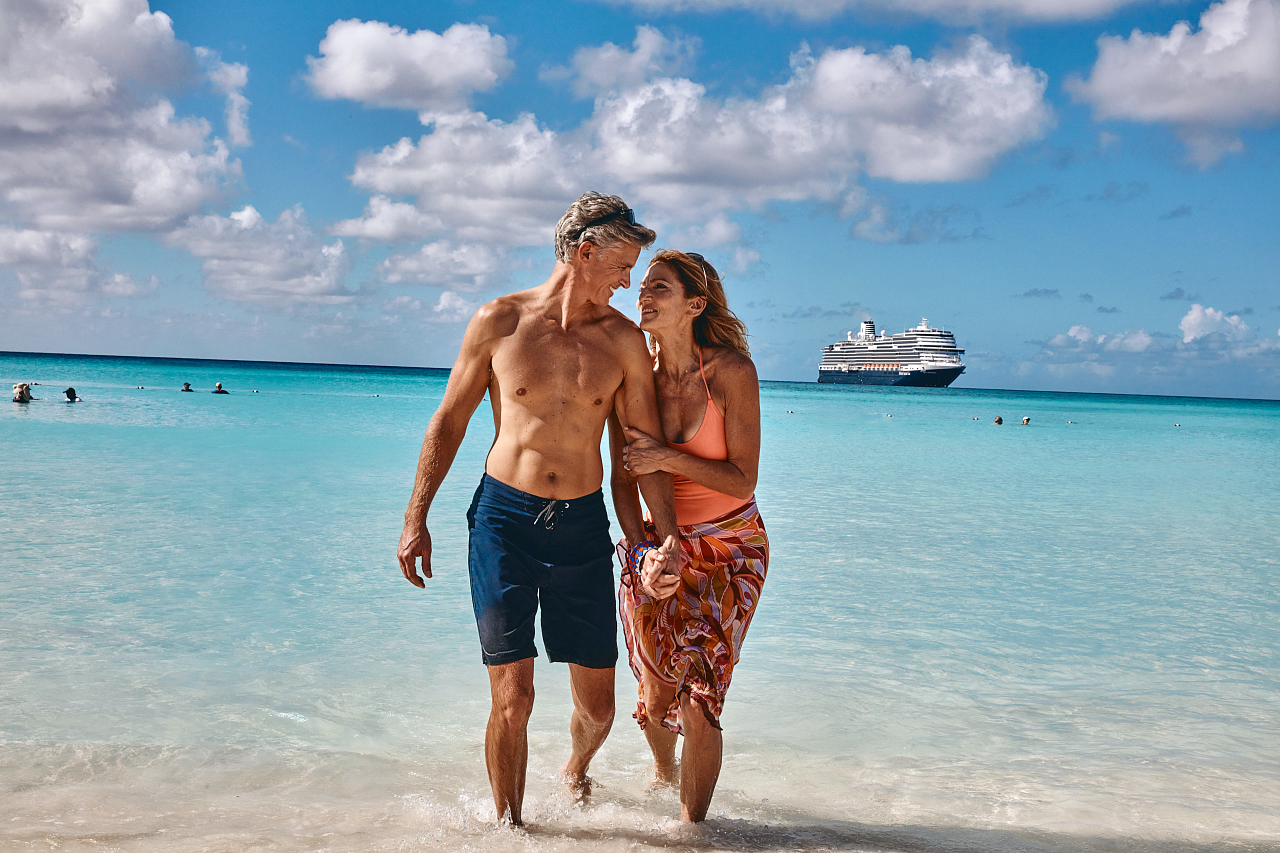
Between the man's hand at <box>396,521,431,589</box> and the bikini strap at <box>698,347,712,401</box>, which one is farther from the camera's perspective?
the bikini strap at <box>698,347,712,401</box>

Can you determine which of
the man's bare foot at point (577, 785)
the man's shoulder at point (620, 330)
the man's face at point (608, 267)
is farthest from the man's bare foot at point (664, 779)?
the man's face at point (608, 267)

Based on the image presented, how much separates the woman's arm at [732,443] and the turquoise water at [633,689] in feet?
4.26

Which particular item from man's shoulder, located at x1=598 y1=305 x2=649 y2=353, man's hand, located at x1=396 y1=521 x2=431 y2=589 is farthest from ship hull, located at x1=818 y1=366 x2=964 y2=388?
man's hand, located at x1=396 y1=521 x2=431 y2=589

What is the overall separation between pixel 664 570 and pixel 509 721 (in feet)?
2.40

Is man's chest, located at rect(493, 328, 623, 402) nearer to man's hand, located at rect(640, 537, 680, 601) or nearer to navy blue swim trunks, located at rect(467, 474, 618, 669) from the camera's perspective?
navy blue swim trunks, located at rect(467, 474, 618, 669)

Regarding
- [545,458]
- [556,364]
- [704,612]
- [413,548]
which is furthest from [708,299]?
[413,548]

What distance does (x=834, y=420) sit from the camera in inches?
1355

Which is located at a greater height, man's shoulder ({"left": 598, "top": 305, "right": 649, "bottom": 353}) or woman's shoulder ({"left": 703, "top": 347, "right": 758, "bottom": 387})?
man's shoulder ({"left": 598, "top": 305, "right": 649, "bottom": 353})

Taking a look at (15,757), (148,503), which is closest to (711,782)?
(15,757)

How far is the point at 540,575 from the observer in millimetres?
3131

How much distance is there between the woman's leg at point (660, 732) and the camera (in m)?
3.24

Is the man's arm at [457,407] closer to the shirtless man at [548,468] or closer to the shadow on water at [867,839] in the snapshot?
the shirtless man at [548,468]

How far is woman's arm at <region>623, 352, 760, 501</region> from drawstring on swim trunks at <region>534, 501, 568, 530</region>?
0.30 m

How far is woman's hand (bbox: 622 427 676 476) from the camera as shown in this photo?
3105 mm
